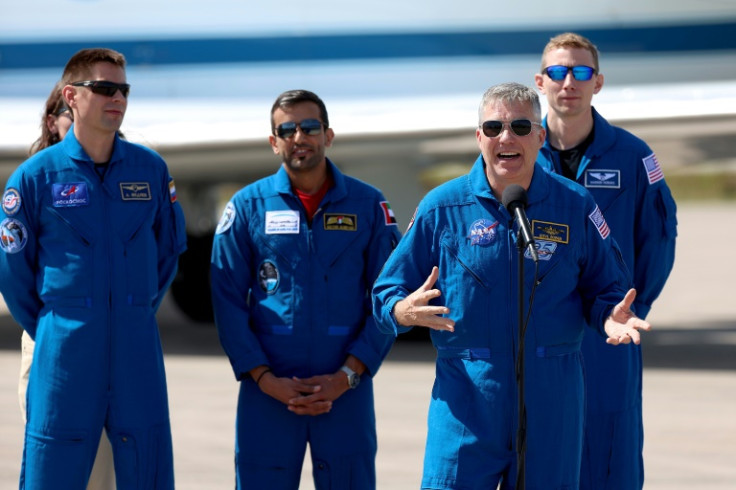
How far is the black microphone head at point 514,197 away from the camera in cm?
346

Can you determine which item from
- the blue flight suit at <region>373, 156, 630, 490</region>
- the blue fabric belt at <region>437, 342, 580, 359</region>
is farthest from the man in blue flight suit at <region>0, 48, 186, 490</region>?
the blue fabric belt at <region>437, 342, 580, 359</region>

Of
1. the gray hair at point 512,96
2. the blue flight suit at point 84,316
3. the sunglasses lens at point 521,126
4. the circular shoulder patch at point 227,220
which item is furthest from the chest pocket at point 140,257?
the sunglasses lens at point 521,126

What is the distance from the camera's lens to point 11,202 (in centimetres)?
446

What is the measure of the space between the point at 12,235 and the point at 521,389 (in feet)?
6.80

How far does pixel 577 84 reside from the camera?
477cm

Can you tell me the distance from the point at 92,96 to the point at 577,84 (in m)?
1.89

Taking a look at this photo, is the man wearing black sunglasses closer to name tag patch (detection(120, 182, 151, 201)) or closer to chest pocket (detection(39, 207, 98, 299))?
name tag patch (detection(120, 182, 151, 201))

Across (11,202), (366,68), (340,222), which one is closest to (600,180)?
(340,222)

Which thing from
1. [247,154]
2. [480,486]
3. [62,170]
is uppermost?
[247,154]

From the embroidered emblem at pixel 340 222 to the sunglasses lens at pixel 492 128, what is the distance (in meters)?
1.19

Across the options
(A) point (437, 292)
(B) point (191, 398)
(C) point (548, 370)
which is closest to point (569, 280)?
(C) point (548, 370)

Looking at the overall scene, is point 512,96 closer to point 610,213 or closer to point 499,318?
point 499,318

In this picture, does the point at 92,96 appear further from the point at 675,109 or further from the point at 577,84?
the point at 675,109

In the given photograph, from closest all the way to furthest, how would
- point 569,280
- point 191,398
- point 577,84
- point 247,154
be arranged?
point 569,280, point 577,84, point 191,398, point 247,154
